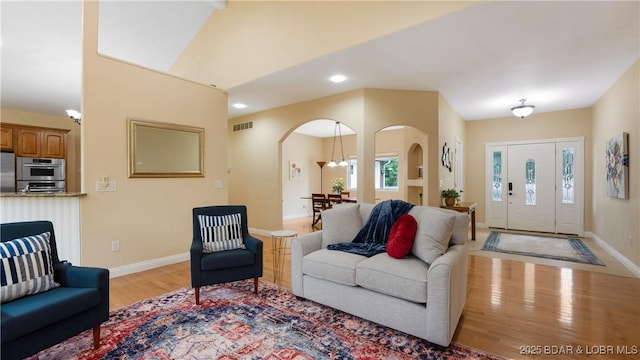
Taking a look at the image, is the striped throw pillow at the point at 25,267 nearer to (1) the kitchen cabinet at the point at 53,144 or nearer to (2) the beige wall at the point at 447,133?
(2) the beige wall at the point at 447,133

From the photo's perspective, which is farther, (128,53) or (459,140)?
(459,140)

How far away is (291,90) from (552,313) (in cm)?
440

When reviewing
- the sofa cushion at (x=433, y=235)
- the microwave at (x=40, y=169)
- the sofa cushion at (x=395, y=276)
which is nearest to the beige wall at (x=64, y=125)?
the microwave at (x=40, y=169)

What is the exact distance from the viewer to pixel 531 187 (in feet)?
21.5

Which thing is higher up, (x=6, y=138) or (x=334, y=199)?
(x=6, y=138)

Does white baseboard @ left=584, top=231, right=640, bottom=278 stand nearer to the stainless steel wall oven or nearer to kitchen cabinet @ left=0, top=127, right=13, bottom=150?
the stainless steel wall oven

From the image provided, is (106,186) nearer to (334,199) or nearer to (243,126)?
(243,126)

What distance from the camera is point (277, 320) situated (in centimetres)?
245

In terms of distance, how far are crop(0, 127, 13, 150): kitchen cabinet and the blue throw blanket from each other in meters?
7.38

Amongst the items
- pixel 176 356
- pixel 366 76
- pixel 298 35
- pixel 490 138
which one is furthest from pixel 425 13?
pixel 490 138

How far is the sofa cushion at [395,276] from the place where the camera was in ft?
6.87

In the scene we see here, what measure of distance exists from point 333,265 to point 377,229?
0.65 m

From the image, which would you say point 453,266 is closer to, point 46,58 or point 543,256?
point 543,256

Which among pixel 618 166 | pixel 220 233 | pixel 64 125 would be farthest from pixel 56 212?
pixel 618 166
